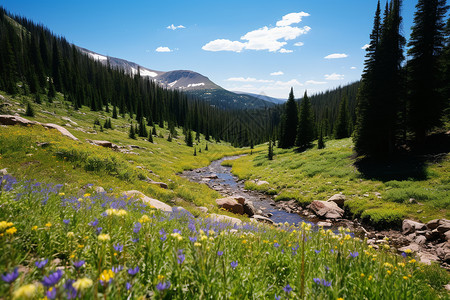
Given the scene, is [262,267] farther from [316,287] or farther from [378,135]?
[378,135]

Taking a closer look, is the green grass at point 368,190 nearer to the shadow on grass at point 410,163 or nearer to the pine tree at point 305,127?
the shadow on grass at point 410,163

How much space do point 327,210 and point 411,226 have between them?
4.75m

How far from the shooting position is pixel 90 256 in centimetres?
243

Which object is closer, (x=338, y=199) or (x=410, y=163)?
(x=338, y=199)

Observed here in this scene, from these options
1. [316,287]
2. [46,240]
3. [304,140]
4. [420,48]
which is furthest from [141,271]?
[304,140]

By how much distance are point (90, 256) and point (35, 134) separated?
1754 cm

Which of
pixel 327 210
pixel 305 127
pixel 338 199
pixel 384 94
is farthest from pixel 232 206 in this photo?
pixel 305 127

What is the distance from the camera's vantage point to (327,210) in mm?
14531

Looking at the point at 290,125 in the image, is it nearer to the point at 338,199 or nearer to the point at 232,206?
the point at 338,199

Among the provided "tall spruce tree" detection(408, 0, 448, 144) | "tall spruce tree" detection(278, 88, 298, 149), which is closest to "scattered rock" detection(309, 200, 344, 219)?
"tall spruce tree" detection(408, 0, 448, 144)

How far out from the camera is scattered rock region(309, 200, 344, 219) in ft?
46.2

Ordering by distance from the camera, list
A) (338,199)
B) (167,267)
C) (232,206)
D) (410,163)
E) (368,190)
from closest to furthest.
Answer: (167,267) < (232,206) < (338,199) < (368,190) < (410,163)

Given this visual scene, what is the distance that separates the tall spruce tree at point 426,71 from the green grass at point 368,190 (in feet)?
19.5

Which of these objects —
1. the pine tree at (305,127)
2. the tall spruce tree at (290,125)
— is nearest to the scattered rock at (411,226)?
the pine tree at (305,127)
